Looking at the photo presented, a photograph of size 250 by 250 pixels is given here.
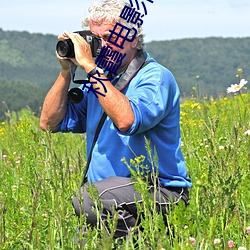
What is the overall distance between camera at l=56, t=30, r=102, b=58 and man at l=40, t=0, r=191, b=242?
0.10 feet

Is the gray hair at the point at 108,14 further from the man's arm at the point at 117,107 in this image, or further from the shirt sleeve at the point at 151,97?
the man's arm at the point at 117,107

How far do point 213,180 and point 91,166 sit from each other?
3.13 feet

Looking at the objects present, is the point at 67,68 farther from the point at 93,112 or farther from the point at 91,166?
the point at 91,166

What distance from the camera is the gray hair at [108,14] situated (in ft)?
11.6

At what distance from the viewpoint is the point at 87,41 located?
3.42 meters

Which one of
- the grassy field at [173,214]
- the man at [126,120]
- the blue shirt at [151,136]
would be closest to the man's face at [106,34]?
the man at [126,120]

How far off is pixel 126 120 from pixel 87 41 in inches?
19.4

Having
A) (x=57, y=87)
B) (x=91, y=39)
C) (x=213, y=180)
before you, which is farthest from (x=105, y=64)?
(x=213, y=180)

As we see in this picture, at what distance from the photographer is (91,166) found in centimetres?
362

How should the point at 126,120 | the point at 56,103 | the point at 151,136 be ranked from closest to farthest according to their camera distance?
the point at 126,120
the point at 151,136
the point at 56,103

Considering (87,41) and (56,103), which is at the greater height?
(87,41)

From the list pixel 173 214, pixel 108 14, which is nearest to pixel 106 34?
pixel 108 14

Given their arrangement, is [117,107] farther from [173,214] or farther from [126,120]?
[173,214]

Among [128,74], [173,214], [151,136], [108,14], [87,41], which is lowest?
[173,214]
